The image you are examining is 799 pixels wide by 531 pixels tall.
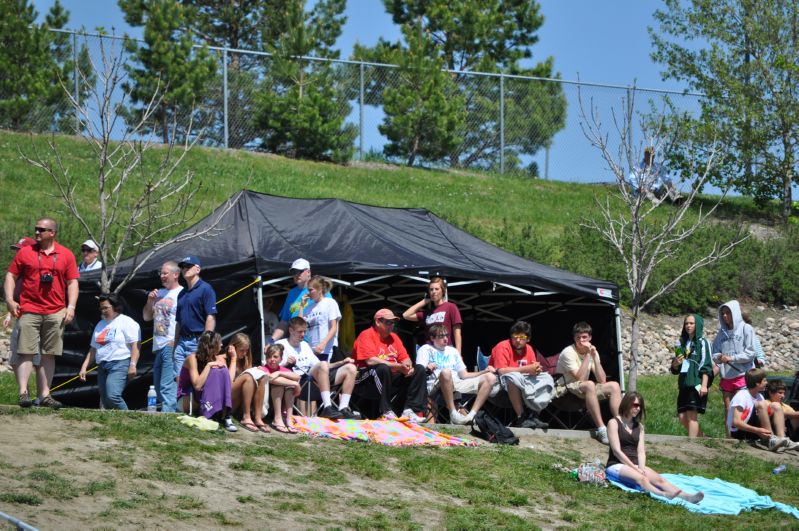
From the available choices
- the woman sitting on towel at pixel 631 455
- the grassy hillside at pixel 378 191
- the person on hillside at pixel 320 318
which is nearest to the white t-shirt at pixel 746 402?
the woman sitting on towel at pixel 631 455

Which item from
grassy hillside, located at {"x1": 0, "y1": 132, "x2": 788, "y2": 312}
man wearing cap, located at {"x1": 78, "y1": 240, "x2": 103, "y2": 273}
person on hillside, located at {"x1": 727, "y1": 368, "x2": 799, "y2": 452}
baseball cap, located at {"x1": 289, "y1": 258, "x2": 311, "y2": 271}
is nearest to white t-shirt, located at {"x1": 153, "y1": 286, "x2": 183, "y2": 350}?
baseball cap, located at {"x1": 289, "y1": 258, "x2": 311, "y2": 271}

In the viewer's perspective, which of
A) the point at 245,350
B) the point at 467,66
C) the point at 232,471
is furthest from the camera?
the point at 467,66

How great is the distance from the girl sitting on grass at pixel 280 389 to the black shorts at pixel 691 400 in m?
4.83

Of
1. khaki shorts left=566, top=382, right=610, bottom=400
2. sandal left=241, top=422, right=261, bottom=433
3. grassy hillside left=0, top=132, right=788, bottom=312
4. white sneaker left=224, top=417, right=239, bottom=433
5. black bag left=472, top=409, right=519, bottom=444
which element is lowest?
black bag left=472, top=409, right=519, bottom=444

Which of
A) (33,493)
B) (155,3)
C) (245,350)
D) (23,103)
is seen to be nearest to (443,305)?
(245,350)

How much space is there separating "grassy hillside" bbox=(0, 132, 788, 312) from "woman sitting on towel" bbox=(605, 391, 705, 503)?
448 inches

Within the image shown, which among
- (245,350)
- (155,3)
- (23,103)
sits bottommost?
(245,350)

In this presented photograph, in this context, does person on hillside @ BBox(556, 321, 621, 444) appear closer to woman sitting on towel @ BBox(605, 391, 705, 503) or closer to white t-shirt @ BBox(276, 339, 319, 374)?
woman sitting on towel @ BBox(605, 391, 705, 503)

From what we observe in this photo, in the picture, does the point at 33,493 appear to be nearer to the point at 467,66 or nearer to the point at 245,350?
the point at 245,350

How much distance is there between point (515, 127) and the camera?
30000 mm

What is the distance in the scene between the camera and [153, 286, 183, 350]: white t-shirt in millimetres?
11461

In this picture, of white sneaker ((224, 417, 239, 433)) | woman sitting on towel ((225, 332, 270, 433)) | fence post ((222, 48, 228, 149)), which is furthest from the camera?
fence post ((222, 48, 228, 149))

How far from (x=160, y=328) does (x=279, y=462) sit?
259cm

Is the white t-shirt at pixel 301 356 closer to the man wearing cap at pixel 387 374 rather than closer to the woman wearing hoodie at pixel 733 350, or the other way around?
the man wearing cap at pixel 387 374
